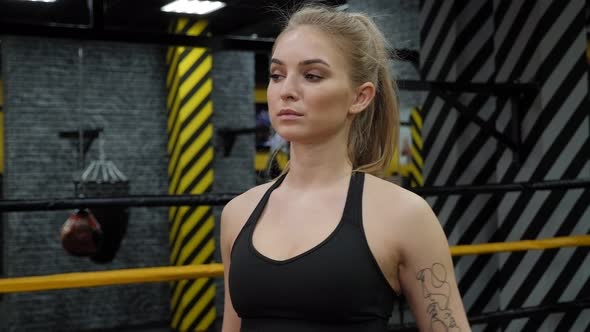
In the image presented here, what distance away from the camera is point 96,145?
285 inches

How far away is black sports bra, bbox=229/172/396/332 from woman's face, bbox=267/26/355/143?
0.45 feet

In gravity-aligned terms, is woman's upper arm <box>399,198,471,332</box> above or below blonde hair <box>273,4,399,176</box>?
below

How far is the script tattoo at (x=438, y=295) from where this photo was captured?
108 cm

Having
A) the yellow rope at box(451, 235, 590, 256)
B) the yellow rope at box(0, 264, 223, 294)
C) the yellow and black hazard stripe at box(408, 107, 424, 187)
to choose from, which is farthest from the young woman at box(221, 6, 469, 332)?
the yellow and black hazard stripe at box(408, 107, 424, 187)

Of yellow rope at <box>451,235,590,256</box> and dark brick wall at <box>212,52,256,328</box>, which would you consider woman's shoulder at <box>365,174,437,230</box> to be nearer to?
yellow rope at <box>451,235,590,256</box>

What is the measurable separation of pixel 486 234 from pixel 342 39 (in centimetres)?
357

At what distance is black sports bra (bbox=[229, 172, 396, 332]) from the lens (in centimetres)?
102

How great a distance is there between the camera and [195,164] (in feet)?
23.3

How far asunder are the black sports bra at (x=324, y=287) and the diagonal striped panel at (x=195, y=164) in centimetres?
604

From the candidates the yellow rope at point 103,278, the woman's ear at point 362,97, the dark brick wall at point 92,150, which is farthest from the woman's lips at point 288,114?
the dark brick wall at point 92,150

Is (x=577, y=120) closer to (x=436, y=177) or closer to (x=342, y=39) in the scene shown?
(x=436, y=177)

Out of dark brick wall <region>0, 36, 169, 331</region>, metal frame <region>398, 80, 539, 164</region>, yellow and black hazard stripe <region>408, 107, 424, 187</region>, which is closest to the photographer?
metal frame <region>398, 80, 539, 164</region>

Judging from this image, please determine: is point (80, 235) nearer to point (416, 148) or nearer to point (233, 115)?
point (233, 115)

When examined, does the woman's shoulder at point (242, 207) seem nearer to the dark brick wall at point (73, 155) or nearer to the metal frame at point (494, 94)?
the metal frame at point (494, 94)
